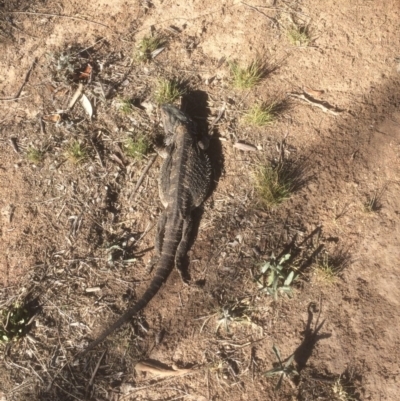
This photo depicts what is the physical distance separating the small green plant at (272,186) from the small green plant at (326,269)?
0.79 metres

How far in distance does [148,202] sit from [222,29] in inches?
99.0

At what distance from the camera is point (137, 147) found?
477cm

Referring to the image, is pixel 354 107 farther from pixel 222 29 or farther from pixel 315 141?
pixel 222 29

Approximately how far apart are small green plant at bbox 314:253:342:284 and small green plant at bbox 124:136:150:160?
7.76ft

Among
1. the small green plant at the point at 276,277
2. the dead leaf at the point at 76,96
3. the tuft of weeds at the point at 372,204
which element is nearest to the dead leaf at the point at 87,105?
the dead leaf at the point at 76,96

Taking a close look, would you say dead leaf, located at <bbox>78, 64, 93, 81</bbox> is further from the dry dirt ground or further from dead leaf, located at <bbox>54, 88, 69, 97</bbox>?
dead leaf, located at <bbox>54, 88, 69, 97</bbox>

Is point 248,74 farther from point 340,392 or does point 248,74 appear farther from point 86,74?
point 340,392

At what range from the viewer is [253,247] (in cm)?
446

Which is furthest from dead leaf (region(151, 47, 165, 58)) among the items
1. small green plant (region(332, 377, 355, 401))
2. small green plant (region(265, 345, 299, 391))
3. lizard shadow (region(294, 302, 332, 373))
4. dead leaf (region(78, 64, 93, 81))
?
small green plant (region(332, 377, 355, 401))

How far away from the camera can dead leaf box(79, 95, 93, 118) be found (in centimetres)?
503

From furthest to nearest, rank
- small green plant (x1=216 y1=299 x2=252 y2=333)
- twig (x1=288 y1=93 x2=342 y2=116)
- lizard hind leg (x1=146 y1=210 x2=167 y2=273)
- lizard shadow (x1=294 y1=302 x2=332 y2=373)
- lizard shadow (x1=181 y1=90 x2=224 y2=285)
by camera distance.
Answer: twig (x1=288 y1=93 x2=342 y2=116)
lizard shadow (x1=181 y1=90 x2=224 y2=285)
lizard hind leg (x1=146 y1=210 x2=167 y2=273)
small green plant (x1=216 y1=299 x2=252 y2=333)
lizard shadow (x1=294 y1=302 x2=332 y2=373)

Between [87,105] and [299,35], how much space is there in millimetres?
2845

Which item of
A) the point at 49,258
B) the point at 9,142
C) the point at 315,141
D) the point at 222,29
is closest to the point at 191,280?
the point at 49,258

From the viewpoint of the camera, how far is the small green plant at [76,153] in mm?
4734
